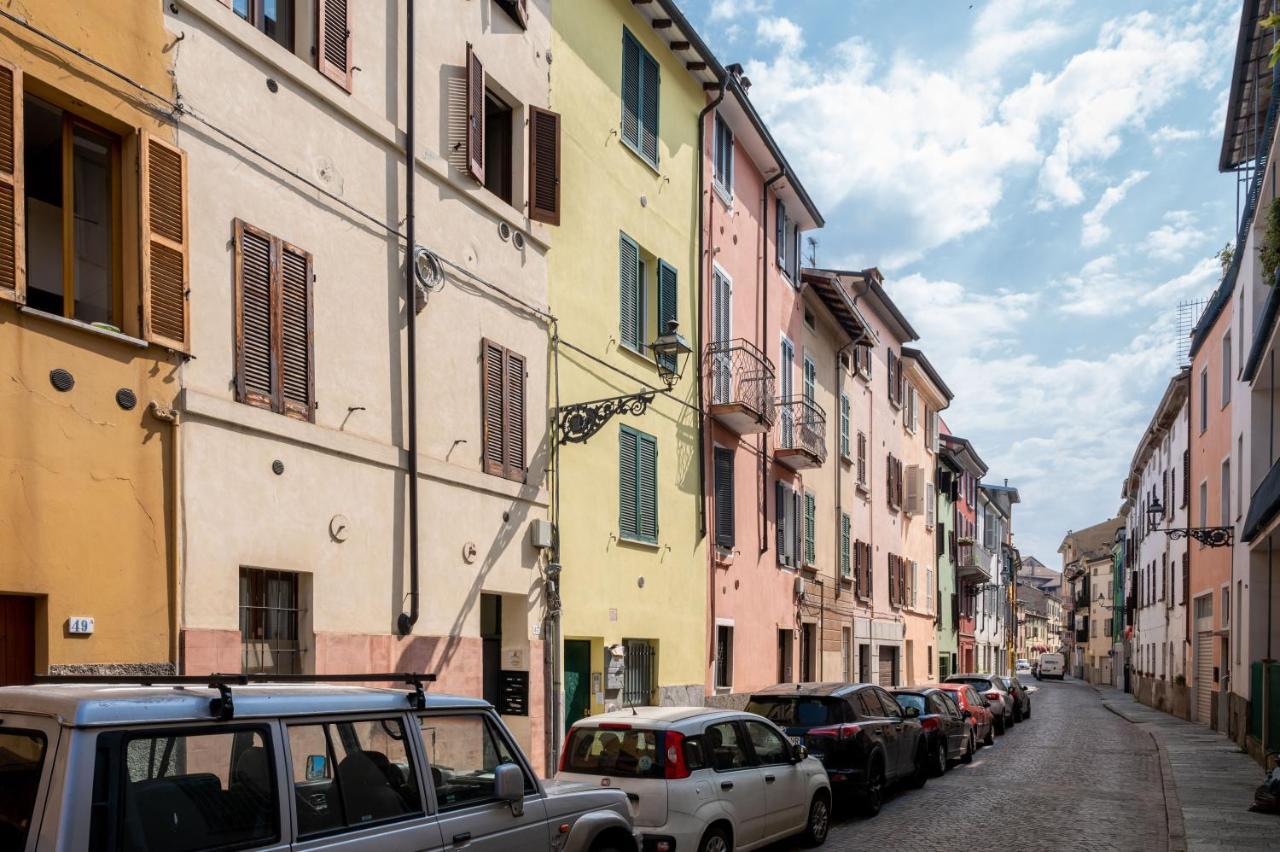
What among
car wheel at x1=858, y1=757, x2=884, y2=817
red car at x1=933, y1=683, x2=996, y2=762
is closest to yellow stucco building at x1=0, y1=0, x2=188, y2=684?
car wheel at x1=858, y1=757, x2=884, y2=817

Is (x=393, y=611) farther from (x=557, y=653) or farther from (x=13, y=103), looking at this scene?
(x=13, y=103)

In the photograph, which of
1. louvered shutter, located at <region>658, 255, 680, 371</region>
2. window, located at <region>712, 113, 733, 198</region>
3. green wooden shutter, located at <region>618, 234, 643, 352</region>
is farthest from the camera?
window, located at <region>712, 113, 733, 198</region>

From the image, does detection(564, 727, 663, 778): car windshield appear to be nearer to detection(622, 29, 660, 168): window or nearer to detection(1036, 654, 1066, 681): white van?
detection(622, 29, 660, 168): window

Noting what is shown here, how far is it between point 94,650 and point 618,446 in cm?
910

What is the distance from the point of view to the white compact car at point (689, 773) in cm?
957

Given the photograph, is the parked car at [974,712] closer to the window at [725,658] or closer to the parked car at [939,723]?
the parked car at [939,723]

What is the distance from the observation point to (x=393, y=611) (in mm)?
11266

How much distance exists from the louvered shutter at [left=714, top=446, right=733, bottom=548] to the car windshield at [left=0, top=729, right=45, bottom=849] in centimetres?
1584

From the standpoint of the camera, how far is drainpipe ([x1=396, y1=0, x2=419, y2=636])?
11.5m

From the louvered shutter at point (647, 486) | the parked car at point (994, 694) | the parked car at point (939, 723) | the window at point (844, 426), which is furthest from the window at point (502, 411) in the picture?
the parked car at point (994, 694)

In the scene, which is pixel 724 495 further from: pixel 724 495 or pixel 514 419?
pixel 514 419

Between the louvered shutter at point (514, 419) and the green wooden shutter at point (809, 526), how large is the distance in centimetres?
1289

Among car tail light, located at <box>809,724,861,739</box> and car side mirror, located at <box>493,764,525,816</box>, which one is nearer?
car side mirror, located at <box>493,764,525,816</box>

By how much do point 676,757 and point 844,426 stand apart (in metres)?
21.2
